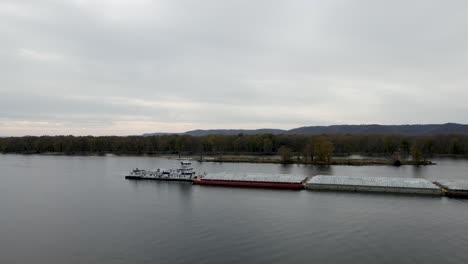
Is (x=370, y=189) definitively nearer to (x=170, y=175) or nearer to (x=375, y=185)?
(x=375, y=185)

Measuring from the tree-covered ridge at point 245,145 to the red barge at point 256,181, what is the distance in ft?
128

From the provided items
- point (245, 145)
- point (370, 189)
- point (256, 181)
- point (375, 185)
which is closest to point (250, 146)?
point (245, 145)

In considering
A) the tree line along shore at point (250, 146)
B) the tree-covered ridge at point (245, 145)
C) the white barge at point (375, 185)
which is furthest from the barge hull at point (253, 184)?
the tree-covered ridge at point (245, 145)

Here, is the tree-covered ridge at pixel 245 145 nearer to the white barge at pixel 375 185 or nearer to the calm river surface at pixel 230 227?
the white barge at pixel 375 185

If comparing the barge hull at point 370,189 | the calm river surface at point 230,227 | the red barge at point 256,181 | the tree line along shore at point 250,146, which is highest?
the tree line along shore at point 250,146

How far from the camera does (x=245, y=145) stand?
291 ft

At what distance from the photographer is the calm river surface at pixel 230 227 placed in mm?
15320

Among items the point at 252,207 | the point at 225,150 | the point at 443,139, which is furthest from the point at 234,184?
the point at 443,139

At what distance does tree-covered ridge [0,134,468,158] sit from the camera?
7931 cm

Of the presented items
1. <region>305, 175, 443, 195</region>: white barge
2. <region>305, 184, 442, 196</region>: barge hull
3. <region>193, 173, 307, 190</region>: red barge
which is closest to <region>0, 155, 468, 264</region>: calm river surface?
<region>305, 184, 442, 196</region>: barge hull

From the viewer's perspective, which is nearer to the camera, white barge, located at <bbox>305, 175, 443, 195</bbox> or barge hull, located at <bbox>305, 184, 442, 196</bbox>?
barge hull, located at <bbox>305, 184, 442, 196</bbox>

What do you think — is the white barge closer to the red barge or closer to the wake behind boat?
the red barge

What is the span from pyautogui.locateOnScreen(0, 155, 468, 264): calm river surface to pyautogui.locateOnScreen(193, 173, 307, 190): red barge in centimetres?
187

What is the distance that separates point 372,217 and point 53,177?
118 feet
